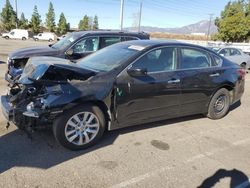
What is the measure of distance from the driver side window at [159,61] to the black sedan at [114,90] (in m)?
0.02

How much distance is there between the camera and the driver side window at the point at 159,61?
15.5ft

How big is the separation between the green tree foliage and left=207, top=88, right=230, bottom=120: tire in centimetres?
3972

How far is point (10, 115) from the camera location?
13.3 ft

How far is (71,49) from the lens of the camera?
8.06 meters

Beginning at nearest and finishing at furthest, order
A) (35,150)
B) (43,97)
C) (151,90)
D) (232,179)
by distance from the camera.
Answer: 1. (232,179)
2. (43,97)
3. (35,150)
4. (151,90)

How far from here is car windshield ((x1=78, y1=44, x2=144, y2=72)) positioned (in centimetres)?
467

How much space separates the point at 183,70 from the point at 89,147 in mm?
2230

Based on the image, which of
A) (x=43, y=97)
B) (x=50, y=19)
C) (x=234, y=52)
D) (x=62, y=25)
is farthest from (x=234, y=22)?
(x=50, y=19)

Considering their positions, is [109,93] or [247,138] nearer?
[109,93]

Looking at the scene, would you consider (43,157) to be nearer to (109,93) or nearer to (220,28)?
(109,93)

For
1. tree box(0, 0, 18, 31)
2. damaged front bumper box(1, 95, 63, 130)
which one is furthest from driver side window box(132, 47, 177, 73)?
tree box(0, 0, 18, 31)

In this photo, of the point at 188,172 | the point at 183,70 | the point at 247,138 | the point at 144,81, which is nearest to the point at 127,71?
the point at 144,81

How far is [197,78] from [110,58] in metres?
1.73

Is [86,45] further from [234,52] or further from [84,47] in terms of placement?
[234,52]
